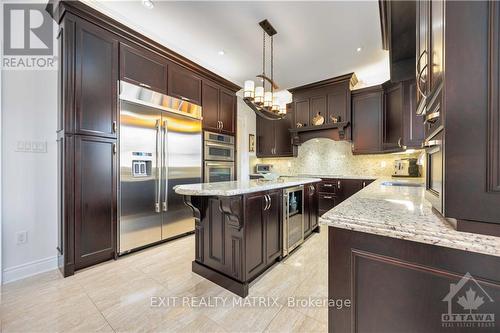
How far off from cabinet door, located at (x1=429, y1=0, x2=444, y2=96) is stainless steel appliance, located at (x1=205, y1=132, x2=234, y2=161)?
10.3 ft

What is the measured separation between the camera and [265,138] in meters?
5.49

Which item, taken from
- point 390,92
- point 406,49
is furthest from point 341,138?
point 406,49

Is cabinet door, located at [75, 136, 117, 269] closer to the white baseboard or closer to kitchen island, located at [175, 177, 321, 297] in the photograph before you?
the white baseboard

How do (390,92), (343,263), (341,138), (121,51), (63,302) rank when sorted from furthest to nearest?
1. (341,138)
2. (390,92)
3. (121,51)
4. (63,302)
5. (343,263)

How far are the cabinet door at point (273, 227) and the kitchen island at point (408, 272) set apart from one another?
1.30 meters

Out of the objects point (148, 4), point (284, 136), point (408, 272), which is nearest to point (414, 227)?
point (408, 272)

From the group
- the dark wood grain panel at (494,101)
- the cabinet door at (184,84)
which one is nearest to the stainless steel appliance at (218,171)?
the cabinet door at (184,84)

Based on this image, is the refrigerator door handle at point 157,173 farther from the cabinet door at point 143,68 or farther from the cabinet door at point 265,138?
the cabinet door at point 265,138

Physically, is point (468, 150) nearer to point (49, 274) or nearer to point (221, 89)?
point (49, 274)

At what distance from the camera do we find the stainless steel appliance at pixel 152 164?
8.20 ft

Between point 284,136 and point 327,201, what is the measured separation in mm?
1893

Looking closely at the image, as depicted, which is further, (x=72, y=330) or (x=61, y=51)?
(x=61, y=51)

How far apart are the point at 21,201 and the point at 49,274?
0.81 metres

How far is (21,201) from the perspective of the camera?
2.07m
